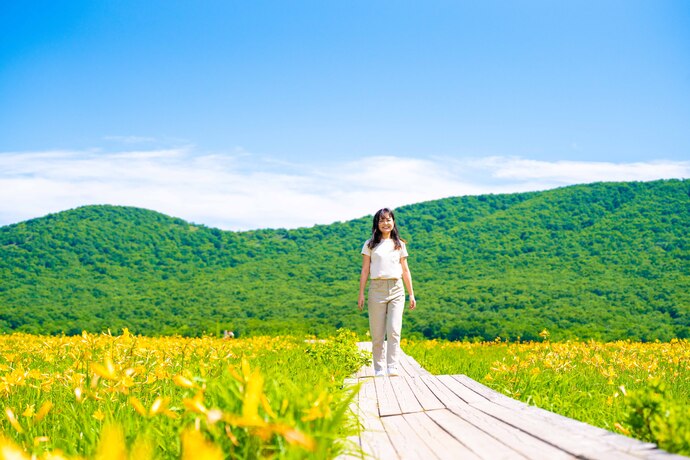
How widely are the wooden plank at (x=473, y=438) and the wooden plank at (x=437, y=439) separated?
3 cm

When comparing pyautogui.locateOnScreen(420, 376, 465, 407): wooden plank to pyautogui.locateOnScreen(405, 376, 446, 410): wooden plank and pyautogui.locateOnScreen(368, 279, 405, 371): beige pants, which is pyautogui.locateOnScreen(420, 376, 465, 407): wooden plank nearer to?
pyautogui.locateOnScreen(405, 376, 446, 410): wooden plank

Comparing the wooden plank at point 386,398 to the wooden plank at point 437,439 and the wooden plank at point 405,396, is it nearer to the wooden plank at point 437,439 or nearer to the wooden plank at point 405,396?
the wooden plank at point 405,396

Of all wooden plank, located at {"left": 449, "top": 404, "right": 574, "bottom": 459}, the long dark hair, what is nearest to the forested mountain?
the long dark hair

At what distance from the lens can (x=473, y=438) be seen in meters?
3.09

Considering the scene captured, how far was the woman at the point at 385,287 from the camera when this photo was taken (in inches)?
268

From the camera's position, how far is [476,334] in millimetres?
21906

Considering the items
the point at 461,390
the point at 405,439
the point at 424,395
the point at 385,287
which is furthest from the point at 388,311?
the point at 405,439

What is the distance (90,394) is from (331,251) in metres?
70.0

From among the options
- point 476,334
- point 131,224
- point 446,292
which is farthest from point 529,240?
point 131,224

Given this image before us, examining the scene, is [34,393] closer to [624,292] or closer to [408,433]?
[408,433]

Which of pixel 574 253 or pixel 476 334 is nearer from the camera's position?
pixel 476 334

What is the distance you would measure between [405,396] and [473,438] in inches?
61.3

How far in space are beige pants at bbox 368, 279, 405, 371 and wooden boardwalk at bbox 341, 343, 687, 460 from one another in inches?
77.5

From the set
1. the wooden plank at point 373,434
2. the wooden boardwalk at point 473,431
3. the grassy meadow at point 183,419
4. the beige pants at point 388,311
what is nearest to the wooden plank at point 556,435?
the wooden boardwalk at point 473,431
